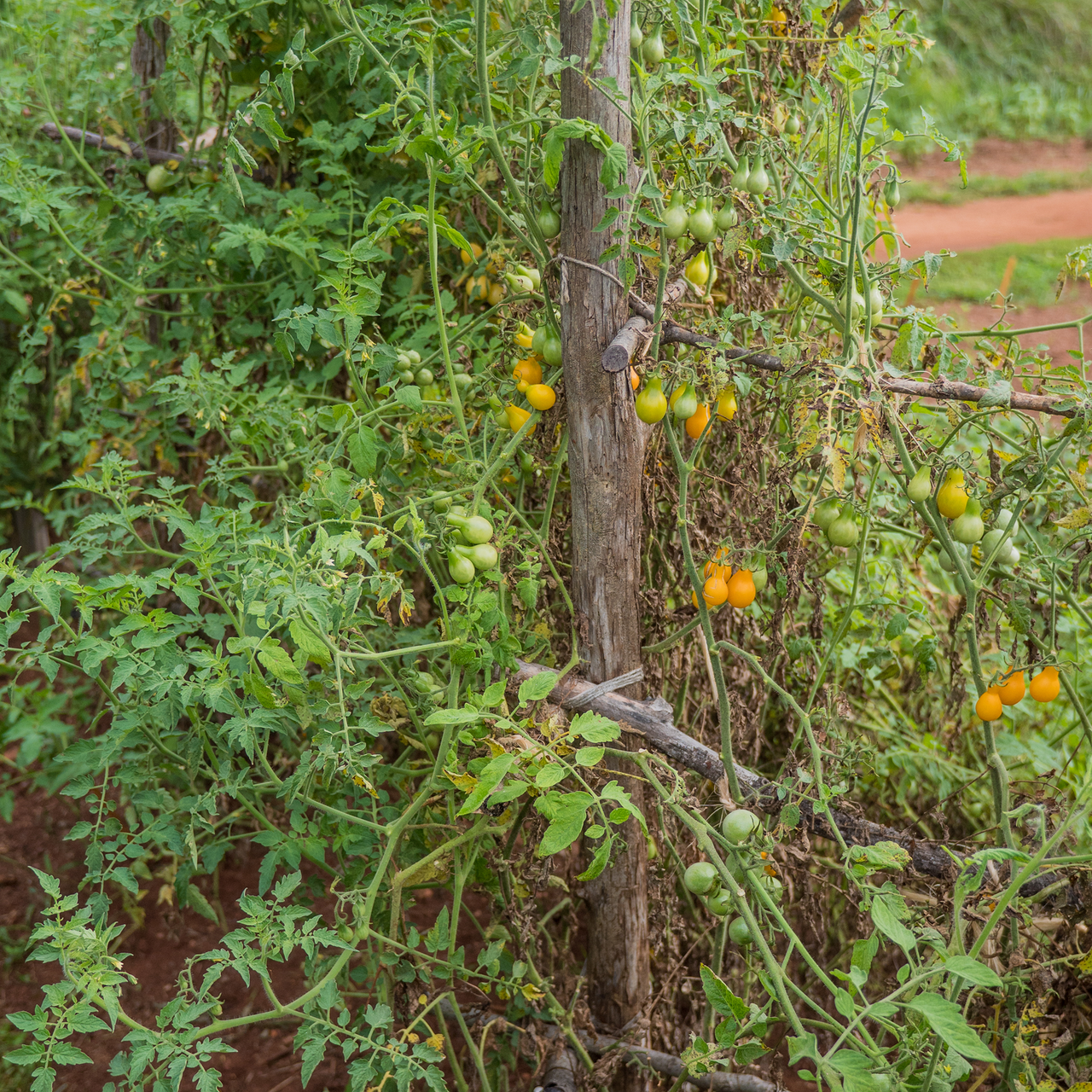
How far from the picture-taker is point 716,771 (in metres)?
1.43

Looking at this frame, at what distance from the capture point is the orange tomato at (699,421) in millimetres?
1380

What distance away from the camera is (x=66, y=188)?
6.53 feet

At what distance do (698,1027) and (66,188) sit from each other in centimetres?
217

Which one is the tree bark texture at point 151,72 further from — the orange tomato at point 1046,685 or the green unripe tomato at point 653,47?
the orange tomato at point 1046,685

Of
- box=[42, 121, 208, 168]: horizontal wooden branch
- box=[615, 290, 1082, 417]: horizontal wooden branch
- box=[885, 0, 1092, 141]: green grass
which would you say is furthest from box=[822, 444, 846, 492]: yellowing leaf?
box=[885, 0, 1092, 141]: green grass

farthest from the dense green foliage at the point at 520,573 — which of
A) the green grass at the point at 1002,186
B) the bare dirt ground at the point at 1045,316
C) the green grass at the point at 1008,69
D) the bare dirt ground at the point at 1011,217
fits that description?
the green grass at the point at 1008,69

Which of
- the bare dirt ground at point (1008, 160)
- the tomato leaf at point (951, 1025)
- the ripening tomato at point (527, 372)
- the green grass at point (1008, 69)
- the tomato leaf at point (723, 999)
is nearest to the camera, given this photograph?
the tomato leaf at point (951, 1025)

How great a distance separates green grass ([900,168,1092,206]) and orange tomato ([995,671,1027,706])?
7900mm

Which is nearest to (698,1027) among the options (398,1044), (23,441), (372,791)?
(398,1044)

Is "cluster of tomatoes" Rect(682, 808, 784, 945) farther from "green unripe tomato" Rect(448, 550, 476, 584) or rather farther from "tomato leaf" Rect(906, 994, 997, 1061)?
"green unripe tomato" Rect(448, 550, 476, 584)

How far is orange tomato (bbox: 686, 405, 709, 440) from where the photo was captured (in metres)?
1.38

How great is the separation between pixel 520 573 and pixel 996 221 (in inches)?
303

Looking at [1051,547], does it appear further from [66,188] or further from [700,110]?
[66,188]

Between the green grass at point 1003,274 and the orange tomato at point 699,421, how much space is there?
4878 mm
